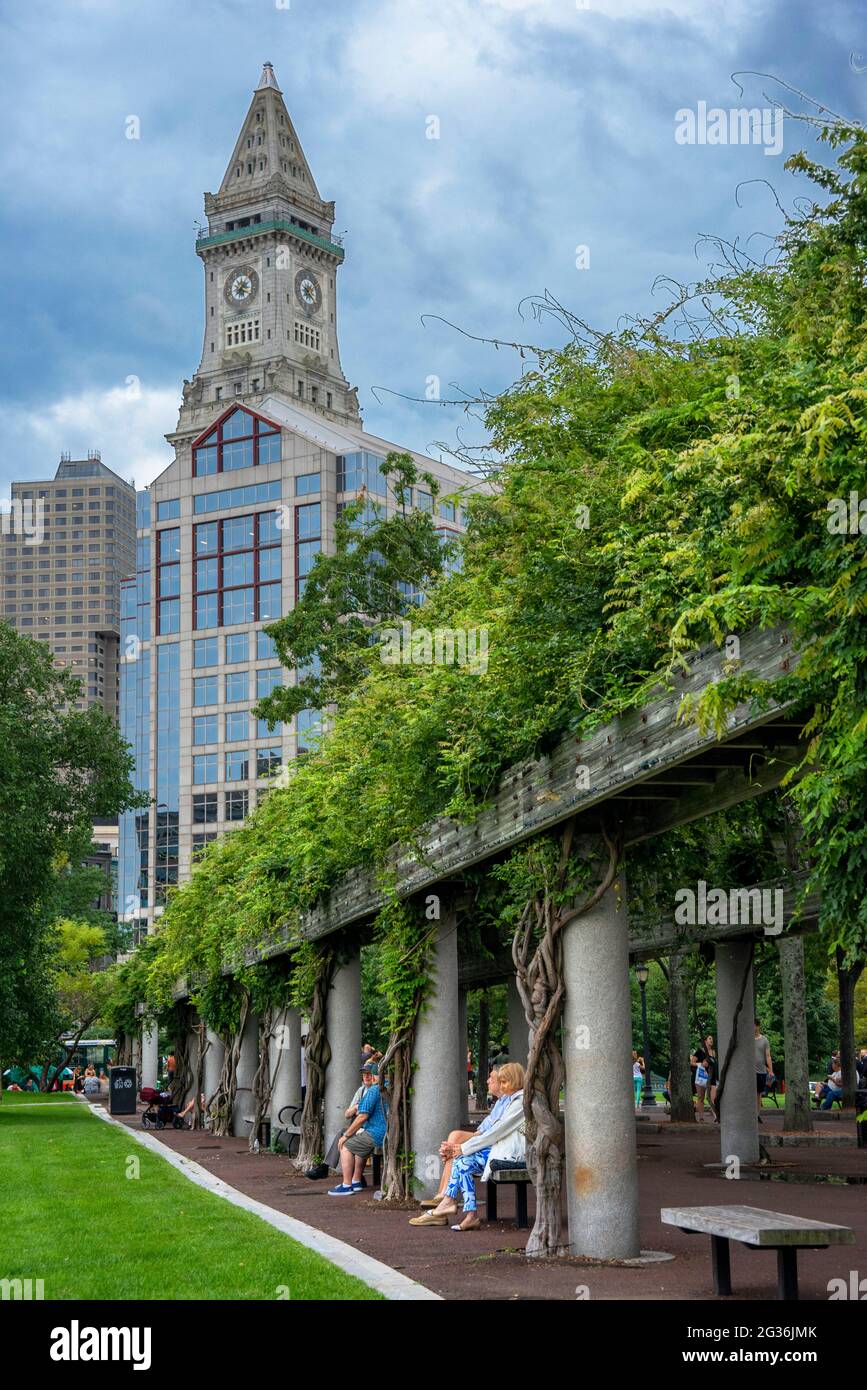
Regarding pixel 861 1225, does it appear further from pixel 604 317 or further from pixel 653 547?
pixel 604 317

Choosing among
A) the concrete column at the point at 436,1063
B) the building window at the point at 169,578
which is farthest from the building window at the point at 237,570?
the concrete column at the point at 436,1063

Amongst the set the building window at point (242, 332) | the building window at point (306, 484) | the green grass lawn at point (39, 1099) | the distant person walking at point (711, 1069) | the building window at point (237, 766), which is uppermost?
the building window at point (242, 332)

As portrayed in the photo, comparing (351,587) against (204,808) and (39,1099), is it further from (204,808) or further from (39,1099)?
(204,808)

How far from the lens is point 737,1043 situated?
736 inches

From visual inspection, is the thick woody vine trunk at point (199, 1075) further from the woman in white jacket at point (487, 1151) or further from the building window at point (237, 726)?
the building window at point (237, 726)

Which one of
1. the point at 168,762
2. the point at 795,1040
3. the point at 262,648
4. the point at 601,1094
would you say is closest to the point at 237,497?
the point at 262,648

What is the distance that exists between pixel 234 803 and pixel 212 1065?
8070 centimetres

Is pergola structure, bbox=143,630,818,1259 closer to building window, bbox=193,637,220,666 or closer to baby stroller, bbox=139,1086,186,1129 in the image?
baby stroller, bbox=139,1086,186,1129

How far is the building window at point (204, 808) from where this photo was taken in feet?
381

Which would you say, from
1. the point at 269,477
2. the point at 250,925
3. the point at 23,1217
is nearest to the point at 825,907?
the point at 23,1217

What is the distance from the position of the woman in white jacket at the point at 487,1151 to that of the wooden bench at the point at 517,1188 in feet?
0.53

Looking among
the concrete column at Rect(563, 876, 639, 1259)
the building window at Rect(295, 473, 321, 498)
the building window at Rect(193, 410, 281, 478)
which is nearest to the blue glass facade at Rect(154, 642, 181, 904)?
the building window at Rect(193, 410, 281, 478)

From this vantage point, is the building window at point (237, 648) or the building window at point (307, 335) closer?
the building window at point (237, 648)

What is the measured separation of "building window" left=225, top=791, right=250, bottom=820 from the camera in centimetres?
11375
